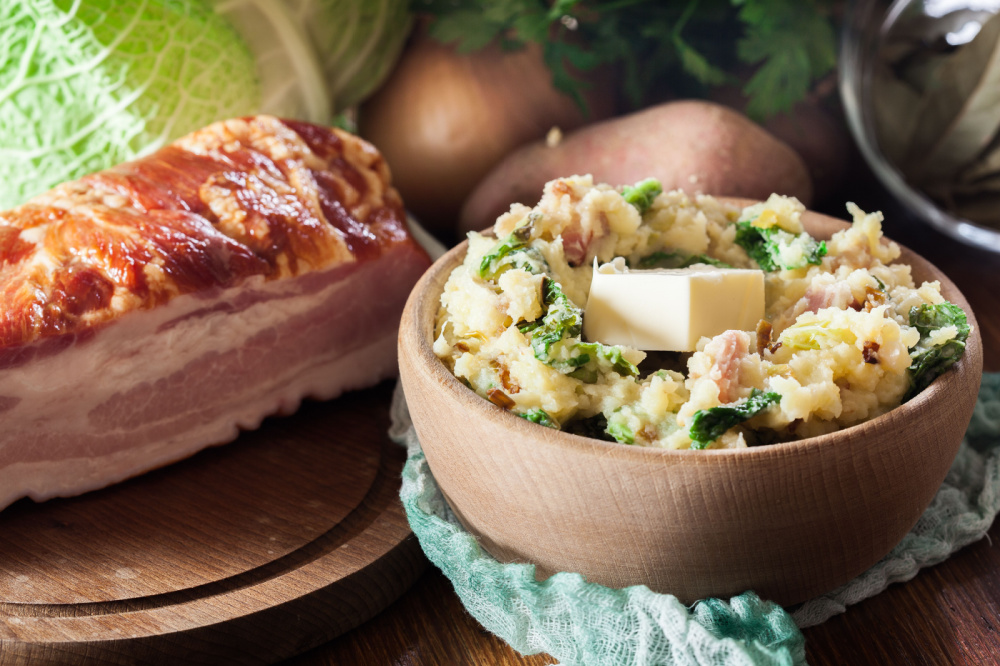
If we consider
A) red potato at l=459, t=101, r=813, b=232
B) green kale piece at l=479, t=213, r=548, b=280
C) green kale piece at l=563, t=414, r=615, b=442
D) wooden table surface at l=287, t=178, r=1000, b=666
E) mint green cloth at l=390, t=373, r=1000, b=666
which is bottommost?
wooden table surface at l=287, t=178, r=1000, b=666

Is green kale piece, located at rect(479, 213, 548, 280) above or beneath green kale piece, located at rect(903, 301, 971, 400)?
above

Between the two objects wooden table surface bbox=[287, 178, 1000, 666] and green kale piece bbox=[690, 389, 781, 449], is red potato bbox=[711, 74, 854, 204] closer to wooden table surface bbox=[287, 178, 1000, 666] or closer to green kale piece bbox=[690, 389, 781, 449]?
wooden table surface bbox=[287, 178, 1000, 666]

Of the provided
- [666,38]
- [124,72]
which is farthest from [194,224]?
[666,38]

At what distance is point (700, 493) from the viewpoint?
4.50 feet

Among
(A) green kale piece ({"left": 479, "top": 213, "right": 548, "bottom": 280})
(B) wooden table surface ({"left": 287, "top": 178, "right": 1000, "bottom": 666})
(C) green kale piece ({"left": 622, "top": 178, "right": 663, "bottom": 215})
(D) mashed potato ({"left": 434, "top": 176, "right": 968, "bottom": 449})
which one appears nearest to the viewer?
(D) mashed potato ({"left": 434, "top": 176, "right": 968, "bottom": 449})

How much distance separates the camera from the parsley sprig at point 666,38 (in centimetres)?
282

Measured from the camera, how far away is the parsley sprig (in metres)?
2.82

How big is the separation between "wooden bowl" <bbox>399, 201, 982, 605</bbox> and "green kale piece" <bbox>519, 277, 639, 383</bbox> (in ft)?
0.46

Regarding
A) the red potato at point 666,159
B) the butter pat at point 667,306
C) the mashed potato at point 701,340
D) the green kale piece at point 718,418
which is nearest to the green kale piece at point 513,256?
the mashed potato at point 701,340

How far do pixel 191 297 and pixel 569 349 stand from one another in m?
1.01

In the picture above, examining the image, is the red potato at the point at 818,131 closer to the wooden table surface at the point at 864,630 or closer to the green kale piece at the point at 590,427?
the wooden table surface at the point at 864,630

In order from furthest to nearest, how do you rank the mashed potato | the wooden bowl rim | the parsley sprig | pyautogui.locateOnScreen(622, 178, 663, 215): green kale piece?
the parsley sprig → pyautogui.locateOnScreen(622, 178, 663, 215): green kale piece → the mashed potato → the wooden bowl rim

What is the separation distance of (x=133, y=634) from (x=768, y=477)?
118 cm

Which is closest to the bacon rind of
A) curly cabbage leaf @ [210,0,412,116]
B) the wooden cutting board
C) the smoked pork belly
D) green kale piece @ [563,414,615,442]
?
the smoked pork belly
